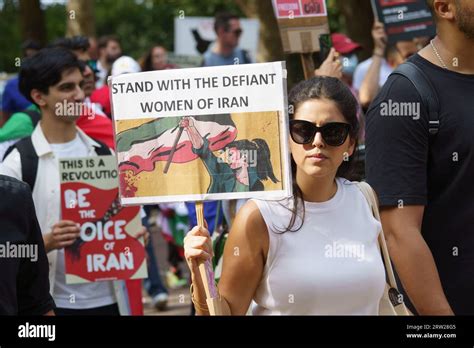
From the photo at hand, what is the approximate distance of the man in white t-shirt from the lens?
5847 mm

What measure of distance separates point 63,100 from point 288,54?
123 cm

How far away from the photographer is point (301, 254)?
397cm

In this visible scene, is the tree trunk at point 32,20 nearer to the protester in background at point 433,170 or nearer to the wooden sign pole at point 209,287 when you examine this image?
the protester in background at point 433,170

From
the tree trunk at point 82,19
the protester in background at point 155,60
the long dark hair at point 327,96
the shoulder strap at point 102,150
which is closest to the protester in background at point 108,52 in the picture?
the protester in background at point 155,60

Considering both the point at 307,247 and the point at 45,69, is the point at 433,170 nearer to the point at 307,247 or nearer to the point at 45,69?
the point at 307,247

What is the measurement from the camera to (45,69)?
632 cm

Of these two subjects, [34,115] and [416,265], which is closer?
[416,265]

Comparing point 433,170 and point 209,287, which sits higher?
point 433,170

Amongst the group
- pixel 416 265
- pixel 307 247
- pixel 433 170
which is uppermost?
pixel 433 170

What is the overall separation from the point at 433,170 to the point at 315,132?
0.45 m

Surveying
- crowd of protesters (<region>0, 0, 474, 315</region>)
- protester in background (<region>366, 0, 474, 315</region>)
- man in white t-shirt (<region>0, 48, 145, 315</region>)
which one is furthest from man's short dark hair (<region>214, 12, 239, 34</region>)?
protester in background (<region>366, 0, 474, 315</region>)

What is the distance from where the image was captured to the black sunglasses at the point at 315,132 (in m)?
4.06

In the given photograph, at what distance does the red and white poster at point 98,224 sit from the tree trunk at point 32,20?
50.9 ft

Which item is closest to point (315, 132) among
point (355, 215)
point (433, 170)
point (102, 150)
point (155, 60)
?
point (355, 215)
